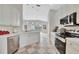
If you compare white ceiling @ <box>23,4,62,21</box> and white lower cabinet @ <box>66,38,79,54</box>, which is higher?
white ceiling @ <box>23,4,62,21</box>

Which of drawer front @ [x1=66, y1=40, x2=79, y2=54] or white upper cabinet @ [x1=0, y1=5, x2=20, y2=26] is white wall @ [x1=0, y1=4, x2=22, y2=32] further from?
drawer front @ [x1=66, y1=40, x2=79, y2=54]

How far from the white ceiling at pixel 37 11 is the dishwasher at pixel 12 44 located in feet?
1.38

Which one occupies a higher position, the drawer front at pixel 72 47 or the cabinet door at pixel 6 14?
the cabinet door at pixel 6 14

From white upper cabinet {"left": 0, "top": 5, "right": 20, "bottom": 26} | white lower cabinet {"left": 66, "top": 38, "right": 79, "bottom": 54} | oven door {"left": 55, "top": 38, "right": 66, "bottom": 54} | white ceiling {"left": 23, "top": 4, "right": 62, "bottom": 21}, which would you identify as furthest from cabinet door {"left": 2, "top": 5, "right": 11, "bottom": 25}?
white lower cabinet {"left": 66, "top": 38, "right": 79, "bottom": 54}

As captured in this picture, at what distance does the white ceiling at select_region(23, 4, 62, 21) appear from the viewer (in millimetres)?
2270

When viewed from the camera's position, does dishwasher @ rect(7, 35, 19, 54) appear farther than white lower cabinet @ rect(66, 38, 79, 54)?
Yes

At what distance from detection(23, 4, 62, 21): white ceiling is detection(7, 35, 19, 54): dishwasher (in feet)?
1.38

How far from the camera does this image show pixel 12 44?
2367mm

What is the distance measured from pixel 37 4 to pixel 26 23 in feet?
1.26

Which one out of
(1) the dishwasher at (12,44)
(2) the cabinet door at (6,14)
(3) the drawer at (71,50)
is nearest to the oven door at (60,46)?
(3) the drawer at (71,50)

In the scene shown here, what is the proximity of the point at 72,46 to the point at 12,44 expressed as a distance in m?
1.06

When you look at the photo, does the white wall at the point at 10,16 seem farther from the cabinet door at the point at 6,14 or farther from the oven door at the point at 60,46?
the oven door at the point at 60,46

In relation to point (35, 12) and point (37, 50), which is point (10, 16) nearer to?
point (35, 12)

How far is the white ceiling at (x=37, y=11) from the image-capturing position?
89.4 inches
